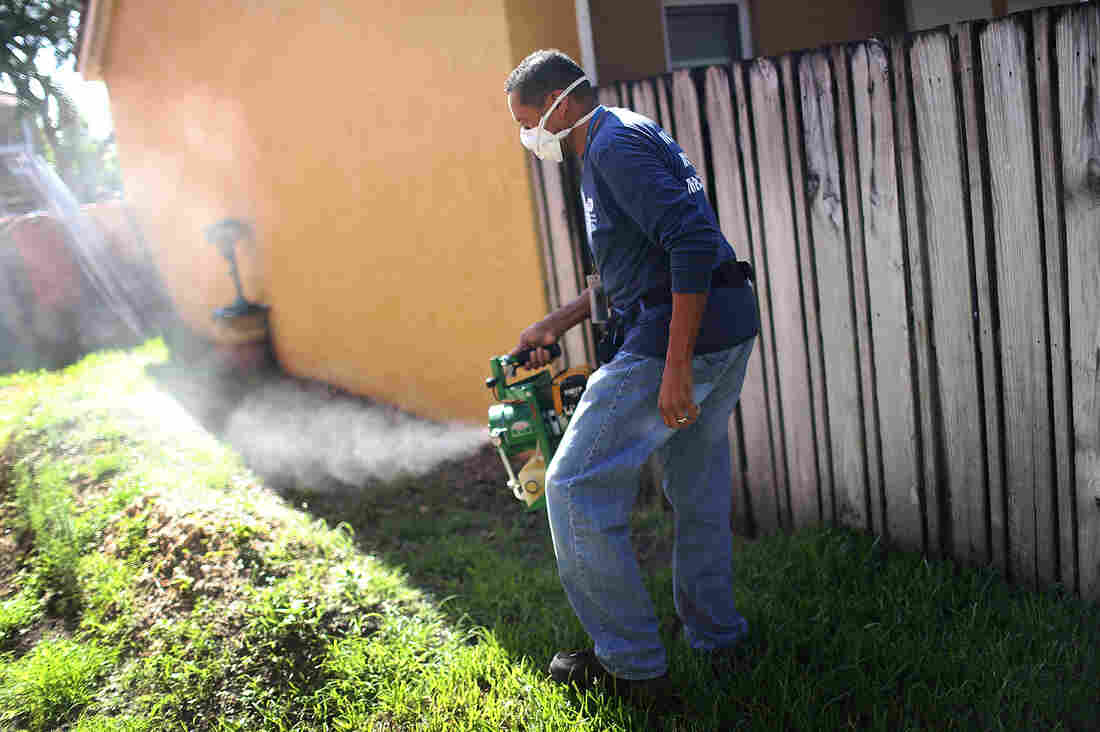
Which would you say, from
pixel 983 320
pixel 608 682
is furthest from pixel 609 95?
pixel 608 682

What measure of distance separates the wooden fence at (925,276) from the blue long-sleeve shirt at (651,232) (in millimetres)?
912

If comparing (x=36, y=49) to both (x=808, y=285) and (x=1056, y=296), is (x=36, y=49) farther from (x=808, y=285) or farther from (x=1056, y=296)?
(x=1056, y=296)

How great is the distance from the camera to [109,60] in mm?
10266

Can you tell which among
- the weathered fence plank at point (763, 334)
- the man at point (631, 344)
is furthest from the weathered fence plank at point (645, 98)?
the man at point (631, 344)

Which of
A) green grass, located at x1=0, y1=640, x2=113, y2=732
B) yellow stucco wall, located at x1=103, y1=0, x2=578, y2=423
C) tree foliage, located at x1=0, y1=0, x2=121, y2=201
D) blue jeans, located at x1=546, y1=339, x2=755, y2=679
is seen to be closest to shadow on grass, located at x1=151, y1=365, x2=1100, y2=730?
blue jeans, located at x1=546, y1=339, x2=755, y2=679

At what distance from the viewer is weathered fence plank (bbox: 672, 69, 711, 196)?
385cm

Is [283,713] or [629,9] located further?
[629,9]

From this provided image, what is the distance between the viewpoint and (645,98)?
4.08 meters

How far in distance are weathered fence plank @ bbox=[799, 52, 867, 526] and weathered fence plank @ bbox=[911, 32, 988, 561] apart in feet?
1.10

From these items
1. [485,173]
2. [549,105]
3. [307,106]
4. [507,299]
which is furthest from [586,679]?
[307,106]

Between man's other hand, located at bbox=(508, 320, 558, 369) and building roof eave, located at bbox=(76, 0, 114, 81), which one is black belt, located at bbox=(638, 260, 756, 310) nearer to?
man's other hand, located at bbox=(508, 320, 558, 369)

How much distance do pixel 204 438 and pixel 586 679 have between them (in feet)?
14.6

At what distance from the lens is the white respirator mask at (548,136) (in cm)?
280

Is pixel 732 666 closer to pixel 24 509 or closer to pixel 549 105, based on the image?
pixel 549 105
